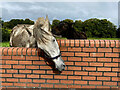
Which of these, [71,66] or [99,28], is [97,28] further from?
[71,66]

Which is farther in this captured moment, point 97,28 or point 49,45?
point 97,28

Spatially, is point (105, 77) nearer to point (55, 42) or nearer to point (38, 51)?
point (55, 42)

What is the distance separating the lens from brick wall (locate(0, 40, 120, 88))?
9.15 feet

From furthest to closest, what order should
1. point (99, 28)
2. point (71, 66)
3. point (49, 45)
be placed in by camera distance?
point (99, 28), point (71, 66), point (49, 45)

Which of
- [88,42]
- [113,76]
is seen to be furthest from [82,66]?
[113,76]

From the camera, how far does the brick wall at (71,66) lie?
9.15 ft

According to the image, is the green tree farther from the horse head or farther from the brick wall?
the horse head

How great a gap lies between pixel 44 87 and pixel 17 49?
113 cm

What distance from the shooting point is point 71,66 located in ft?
9.32

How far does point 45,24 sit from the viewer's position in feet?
8.86

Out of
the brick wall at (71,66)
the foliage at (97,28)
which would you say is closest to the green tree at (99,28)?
the foliage at (97,28)

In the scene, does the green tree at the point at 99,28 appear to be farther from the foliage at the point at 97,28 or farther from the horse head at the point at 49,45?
the horse head at the point at 49,45

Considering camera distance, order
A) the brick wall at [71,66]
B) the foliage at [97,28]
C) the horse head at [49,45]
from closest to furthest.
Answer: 1. the horse head at [49,45]
2. the brick wall at [71,66]
3. the foliage at [97,28]

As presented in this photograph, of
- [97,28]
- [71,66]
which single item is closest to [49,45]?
[71,66]
